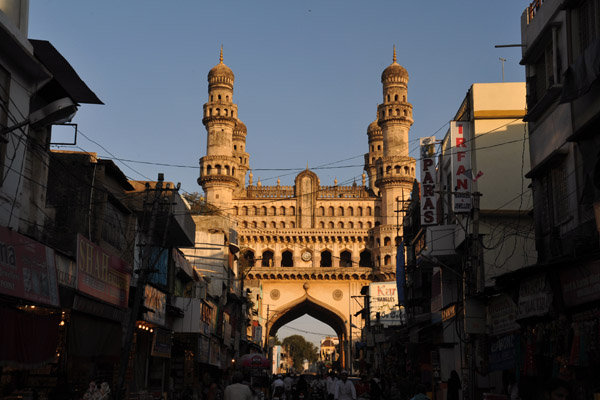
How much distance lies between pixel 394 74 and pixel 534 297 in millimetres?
58598

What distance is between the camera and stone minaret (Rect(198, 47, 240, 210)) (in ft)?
215

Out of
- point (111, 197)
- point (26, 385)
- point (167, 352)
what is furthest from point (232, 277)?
point (26, 385)

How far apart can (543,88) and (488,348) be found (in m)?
5.78

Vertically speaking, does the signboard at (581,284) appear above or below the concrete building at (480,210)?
below

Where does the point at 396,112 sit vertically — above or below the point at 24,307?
above

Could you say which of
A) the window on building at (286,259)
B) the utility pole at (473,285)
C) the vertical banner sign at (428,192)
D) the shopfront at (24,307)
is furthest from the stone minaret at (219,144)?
the shopfront at (24,307)

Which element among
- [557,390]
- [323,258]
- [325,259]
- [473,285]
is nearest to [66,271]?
[473,285]

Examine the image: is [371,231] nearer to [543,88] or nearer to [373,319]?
[373,319]

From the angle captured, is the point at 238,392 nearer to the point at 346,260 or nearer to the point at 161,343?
the point at 161,343

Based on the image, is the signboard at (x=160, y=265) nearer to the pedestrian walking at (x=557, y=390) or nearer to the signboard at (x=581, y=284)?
the signboard at (x=581, y=284)

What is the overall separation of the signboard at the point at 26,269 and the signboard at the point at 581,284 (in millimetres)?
7556

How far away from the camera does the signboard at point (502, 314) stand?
13.5 meters

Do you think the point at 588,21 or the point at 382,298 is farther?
the point at 382,298

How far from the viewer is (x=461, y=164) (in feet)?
61.3
